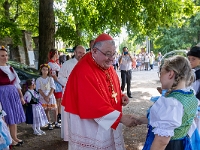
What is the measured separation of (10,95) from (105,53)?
278 centimetres

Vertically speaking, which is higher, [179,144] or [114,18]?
[114,18]

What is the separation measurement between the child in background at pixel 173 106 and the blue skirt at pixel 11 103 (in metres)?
3.42

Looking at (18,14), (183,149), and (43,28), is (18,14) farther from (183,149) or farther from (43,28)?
(183,149)

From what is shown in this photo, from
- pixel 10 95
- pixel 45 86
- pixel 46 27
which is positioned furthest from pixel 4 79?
pixel 46 27

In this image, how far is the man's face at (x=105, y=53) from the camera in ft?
8.50

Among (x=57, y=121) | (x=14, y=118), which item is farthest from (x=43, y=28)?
(x=14, y=118)

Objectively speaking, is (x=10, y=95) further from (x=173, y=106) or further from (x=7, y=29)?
(x=7, y=29)

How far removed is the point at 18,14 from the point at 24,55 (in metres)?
3.18

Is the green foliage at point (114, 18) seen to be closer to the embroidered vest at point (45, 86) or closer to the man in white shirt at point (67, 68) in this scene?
the embroidered vest at point (45, 86)

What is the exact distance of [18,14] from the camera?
1761 cm

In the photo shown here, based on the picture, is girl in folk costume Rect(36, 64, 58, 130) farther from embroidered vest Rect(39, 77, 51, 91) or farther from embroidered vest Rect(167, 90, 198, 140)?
embroidered vest Rect(167, 90, 198, 140)

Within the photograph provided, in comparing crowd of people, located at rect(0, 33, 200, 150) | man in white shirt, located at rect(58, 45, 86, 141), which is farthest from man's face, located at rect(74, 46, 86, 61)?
crowd of people, located at rect(0, 33, 200, 150)

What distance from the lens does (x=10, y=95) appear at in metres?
4.66

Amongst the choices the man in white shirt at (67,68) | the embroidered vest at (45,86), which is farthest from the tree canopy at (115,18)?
the man in white shirt at (67,68)
